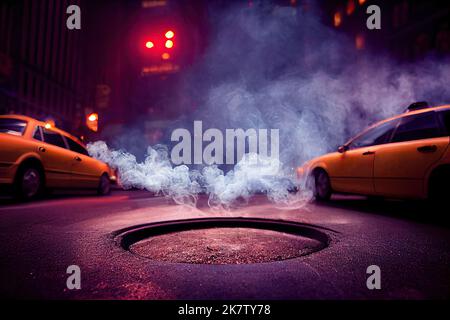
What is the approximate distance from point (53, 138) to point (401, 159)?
7.66 meters

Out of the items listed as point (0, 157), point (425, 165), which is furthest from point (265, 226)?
point (0, 157)

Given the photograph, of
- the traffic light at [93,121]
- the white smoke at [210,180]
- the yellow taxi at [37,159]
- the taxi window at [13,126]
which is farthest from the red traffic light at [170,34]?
the traffic light at [93,121]

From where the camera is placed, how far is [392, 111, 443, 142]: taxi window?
4.28m

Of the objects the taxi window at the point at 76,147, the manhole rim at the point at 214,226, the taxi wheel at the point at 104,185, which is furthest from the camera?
the taxi wheel at the point at 104,185

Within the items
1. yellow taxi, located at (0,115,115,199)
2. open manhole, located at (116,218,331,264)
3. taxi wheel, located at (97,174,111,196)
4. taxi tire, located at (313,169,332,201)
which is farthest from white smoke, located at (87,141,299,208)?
open manhole, located at (116,218,331,264)

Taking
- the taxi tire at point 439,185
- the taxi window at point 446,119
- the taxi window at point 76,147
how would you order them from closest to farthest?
1. the taxi tire at point 439,185
2. the taxi window at point 446,119
3. the taxi window at point 76,147

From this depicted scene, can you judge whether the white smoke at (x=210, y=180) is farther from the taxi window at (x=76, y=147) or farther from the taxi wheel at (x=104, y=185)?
the taxi wheel at (x=104, y=185)

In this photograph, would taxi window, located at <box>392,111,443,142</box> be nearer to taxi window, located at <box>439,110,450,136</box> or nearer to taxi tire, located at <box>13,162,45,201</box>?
taxi window, located at <box>439,110,450,136</box>

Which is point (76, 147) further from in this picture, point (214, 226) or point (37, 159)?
point (214, 226)

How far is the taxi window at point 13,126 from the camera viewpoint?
5770 millimetres

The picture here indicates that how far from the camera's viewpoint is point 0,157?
5324mm

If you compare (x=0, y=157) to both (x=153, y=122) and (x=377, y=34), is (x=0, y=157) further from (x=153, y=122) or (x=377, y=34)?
(x=153, y=122)

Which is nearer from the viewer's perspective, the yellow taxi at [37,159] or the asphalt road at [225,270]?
the asphalt road at [225,270]

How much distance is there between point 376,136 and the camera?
5.59m
